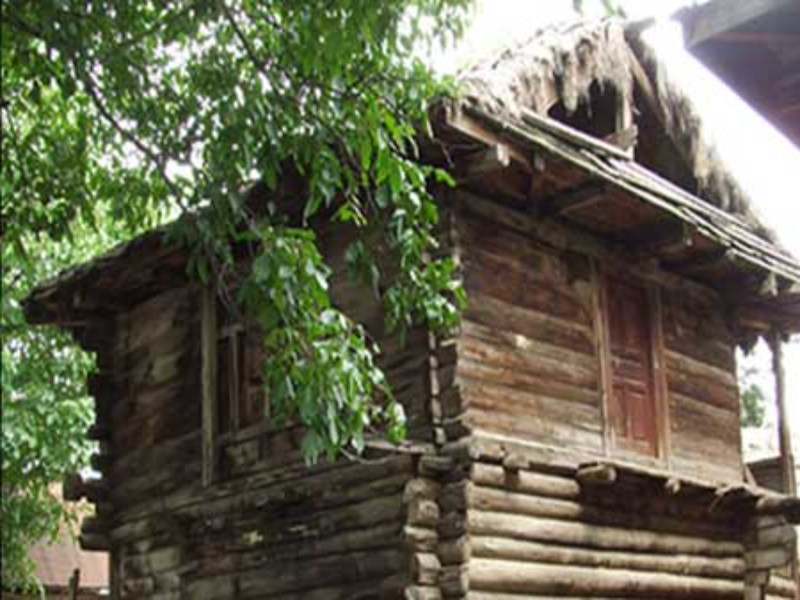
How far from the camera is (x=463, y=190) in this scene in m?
10.6

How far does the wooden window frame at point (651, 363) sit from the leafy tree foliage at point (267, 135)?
306cm

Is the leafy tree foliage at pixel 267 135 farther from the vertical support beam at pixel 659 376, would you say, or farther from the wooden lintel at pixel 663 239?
the vertical support beam at pixel 659 376

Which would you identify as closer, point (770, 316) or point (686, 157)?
point (686, 157)

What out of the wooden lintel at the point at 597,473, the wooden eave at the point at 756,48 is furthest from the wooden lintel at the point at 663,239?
the wooden eave at the point at 756,48

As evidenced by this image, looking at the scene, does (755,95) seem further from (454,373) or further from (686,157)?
(686,157)

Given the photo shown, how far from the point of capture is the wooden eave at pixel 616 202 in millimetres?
10031

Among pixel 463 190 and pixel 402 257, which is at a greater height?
pixel 463 190

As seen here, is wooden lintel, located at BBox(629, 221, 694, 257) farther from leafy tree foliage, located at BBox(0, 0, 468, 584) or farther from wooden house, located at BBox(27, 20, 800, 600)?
leafy tree foliage, located at BBox(0, 0, 468, 584)

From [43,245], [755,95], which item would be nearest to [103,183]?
[755,95]

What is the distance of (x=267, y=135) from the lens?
7.97 m

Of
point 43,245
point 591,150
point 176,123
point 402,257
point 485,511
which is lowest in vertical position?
point 485,511

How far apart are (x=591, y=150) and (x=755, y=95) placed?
5913 mm

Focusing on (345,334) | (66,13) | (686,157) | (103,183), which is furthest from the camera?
(686,157)

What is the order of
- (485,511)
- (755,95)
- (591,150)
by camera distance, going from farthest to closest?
(591,150)
(485,511)
(755,95)
